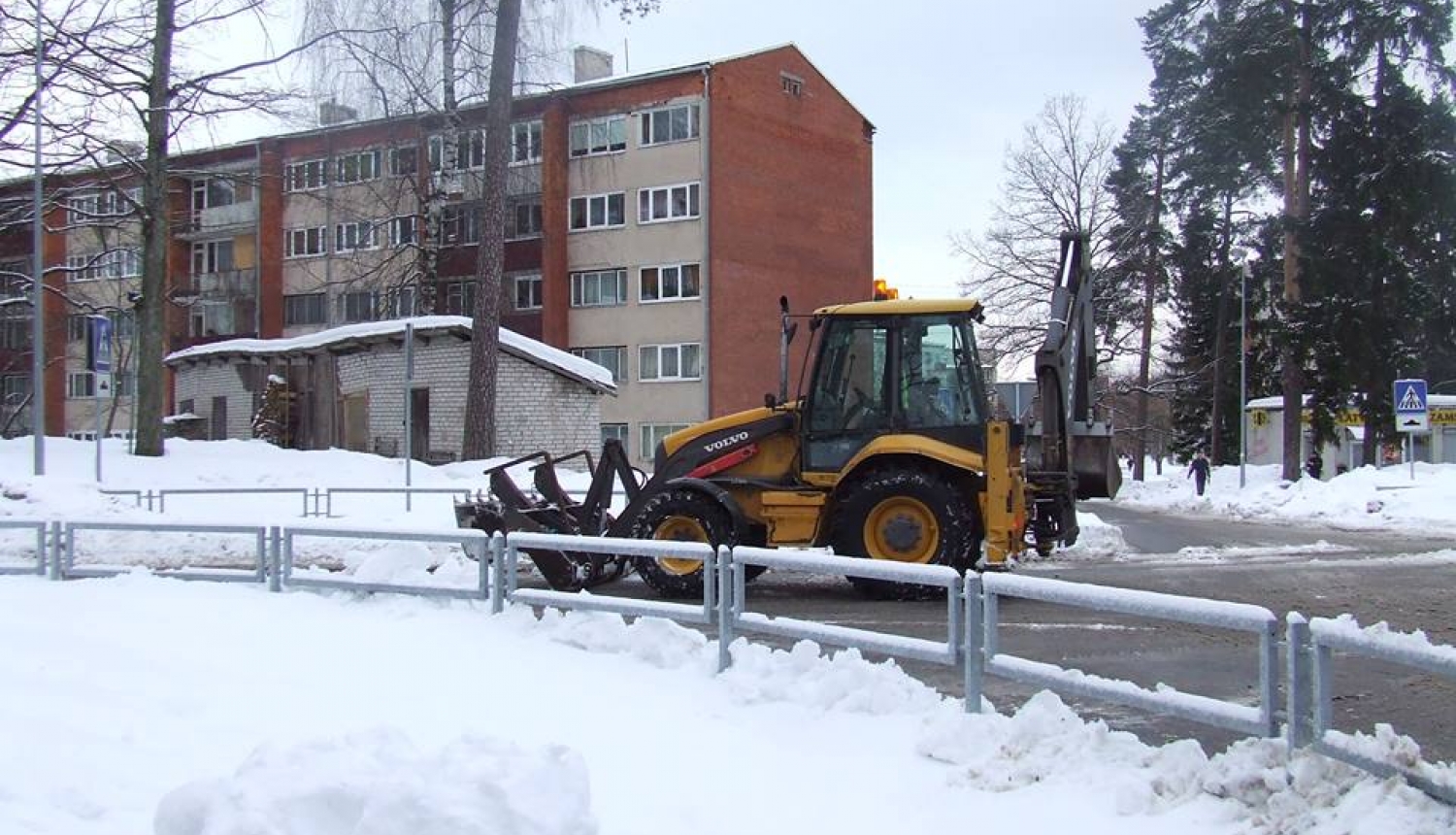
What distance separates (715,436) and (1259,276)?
1460 inches

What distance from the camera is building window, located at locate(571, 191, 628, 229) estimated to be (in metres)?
46.2

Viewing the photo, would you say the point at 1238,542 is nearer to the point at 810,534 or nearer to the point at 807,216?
the point at 810,534

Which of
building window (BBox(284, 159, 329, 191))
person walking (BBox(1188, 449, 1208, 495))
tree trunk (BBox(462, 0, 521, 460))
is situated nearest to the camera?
tree trunk (BBox(462, 0, 521, 460))

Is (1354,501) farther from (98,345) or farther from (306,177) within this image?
(306,177)

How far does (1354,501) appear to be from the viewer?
27.0m

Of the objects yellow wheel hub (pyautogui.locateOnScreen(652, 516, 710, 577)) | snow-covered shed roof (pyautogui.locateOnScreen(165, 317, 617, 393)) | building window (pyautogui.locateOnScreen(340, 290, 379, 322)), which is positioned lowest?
yellow wheel hub (pyautogui.locateOnScreen(652, 516, 710, 577))

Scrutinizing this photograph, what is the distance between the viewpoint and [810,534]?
12.1 meters

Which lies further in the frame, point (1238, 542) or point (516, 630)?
point (1238, 542)

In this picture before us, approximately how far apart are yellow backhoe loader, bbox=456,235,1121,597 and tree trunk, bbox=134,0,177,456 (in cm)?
1325

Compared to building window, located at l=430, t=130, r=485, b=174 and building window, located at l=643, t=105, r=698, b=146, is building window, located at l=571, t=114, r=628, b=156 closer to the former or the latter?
building window, located at l=643, t=105, r=698, b=146

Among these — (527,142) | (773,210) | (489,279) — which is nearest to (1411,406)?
(489,279)

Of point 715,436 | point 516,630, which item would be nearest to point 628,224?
point 715,436

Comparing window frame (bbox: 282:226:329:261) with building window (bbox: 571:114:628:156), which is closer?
building window (bbox: 571:114:628:156)

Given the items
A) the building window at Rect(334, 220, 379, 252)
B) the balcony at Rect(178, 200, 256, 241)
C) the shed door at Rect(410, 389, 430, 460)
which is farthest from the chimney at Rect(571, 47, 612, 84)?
the shed door at Rect(410, 389, 430, 460)
